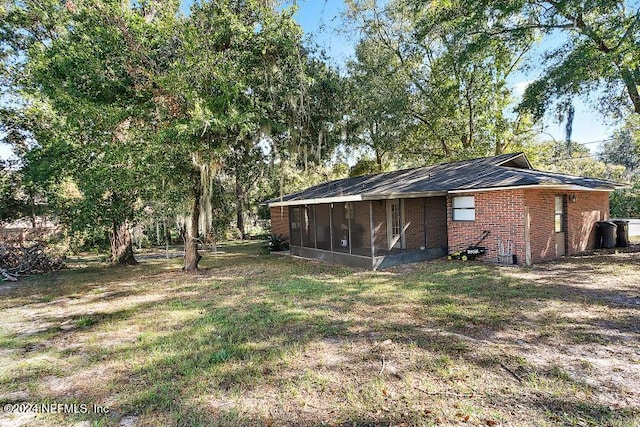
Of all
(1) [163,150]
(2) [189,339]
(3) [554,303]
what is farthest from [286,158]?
(3) [554,303]

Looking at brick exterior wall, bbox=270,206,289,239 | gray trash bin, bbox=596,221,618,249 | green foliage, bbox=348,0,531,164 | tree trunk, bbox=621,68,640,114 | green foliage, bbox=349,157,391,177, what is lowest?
gray trash bin, bbox=596,221,618,249

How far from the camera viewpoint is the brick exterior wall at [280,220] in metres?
16.0

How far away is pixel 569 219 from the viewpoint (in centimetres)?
1027

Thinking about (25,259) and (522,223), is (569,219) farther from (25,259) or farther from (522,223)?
(25,259)

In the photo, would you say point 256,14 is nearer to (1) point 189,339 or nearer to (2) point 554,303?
(1) point 189,339

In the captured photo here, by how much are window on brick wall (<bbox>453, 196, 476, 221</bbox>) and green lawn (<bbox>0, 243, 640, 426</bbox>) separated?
2.71 metres

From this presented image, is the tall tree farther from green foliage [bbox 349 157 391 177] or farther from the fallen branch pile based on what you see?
the fallen branch pile

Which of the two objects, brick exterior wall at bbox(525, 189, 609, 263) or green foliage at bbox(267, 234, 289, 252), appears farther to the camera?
green foliage at bbox(267, 234, 289, 252)

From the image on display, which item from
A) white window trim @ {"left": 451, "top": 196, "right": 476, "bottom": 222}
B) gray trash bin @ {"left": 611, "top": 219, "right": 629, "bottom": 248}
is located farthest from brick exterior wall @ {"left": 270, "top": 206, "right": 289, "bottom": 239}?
→ gray trash bin @ {"left": 611, "top": 219, "right": 629, "bottom": 248}

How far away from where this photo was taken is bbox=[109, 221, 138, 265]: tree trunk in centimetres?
1269

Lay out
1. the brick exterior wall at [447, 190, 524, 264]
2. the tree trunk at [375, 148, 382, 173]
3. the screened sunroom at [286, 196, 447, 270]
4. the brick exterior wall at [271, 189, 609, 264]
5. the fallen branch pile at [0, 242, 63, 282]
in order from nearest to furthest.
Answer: the brick exterior wall at [447, 190, 524, 264] < the brick exterior wall at [271, 189, 609, 264] < the screened sunroom at [286, 196, 447, 270] < the fallen branch pile at [0, 242, 63, 282] < the tree trunk at [375, 148, 382, 173]

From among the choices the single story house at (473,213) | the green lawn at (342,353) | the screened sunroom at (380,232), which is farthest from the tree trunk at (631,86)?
the screened sunroom at (380,232)

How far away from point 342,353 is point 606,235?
11.9 m

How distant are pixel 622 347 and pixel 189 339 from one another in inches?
219
